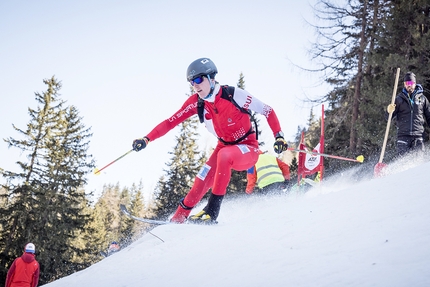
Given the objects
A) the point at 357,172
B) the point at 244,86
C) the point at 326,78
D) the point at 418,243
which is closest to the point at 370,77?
the point at 326,78

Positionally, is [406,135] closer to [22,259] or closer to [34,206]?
[22,259]

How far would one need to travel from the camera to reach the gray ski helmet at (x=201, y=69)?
4406 mm

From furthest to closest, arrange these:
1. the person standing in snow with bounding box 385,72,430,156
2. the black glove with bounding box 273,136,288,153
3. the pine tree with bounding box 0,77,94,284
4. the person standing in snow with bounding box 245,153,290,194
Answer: the pine tree with bounding box 0,77,94,284 < the person standing in snow with bounding box 245,153,290,194 < the person standing in snow with bounding box 385,72,430,156 < the black glove with bounding box 273,136,288,153

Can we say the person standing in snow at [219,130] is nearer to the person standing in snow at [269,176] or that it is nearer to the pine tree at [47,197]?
the person standing in snow at [269,176]

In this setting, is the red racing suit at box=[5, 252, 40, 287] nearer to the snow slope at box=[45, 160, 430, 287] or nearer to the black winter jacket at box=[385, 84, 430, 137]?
the snow slope at box=[45, 160, 430, 287]

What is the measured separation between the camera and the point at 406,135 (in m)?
6.31

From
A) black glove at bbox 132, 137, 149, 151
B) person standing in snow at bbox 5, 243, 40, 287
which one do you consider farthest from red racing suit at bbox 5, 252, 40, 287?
black glove at bbox 132, 137, 149, 151

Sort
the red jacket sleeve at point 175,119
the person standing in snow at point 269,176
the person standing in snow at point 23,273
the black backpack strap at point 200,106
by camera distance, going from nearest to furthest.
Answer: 1. the black backpack strap at point 200,106
2. the red jacket sleeve at point 175,119
3. the person standing in snow at point 269,176
4. the person standing in snow at point 23,273

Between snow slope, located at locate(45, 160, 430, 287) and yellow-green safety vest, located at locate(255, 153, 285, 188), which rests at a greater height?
snow slope, located at locate(45, 160, 430, 287)

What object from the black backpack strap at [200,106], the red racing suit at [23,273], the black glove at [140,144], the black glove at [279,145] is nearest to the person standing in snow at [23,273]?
the red racing suit at [23,273]

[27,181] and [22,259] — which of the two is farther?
[27,181]

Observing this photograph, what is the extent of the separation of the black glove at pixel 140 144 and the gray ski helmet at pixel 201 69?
3.63 ft

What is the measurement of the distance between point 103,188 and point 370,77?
9085 centimetres

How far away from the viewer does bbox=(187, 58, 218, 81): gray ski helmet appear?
14.5 feet
